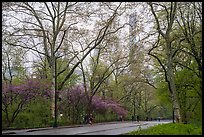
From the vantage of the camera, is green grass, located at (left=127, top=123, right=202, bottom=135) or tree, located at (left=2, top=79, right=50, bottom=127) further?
tree, located at (left=2, top=79, right=50, bottom=127)

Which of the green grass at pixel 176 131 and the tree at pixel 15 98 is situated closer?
the green grass at pixel 176 131

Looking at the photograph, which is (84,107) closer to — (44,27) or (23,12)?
(44,27)

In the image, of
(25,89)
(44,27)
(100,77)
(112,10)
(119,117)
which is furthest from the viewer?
(119,117)

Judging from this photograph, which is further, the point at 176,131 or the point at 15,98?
the point at 15,98

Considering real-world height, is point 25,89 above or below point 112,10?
below

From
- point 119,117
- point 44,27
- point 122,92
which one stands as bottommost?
point 119,117

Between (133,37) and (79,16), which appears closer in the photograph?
(133,37)

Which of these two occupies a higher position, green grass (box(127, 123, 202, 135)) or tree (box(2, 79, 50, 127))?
tree (box(2, 79, 50, 127))

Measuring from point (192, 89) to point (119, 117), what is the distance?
29.3 meters

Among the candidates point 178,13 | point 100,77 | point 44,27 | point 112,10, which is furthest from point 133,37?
point 100,77

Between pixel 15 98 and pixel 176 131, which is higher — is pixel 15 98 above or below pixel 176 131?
above

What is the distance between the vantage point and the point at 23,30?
32.0 m

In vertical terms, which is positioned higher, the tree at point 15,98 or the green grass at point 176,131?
the tree at point 15,98

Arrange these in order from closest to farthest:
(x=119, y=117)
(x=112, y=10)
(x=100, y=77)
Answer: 1. (x=112, y=10)
2. (x=100, y=77)
3. (x=119, y=117)
